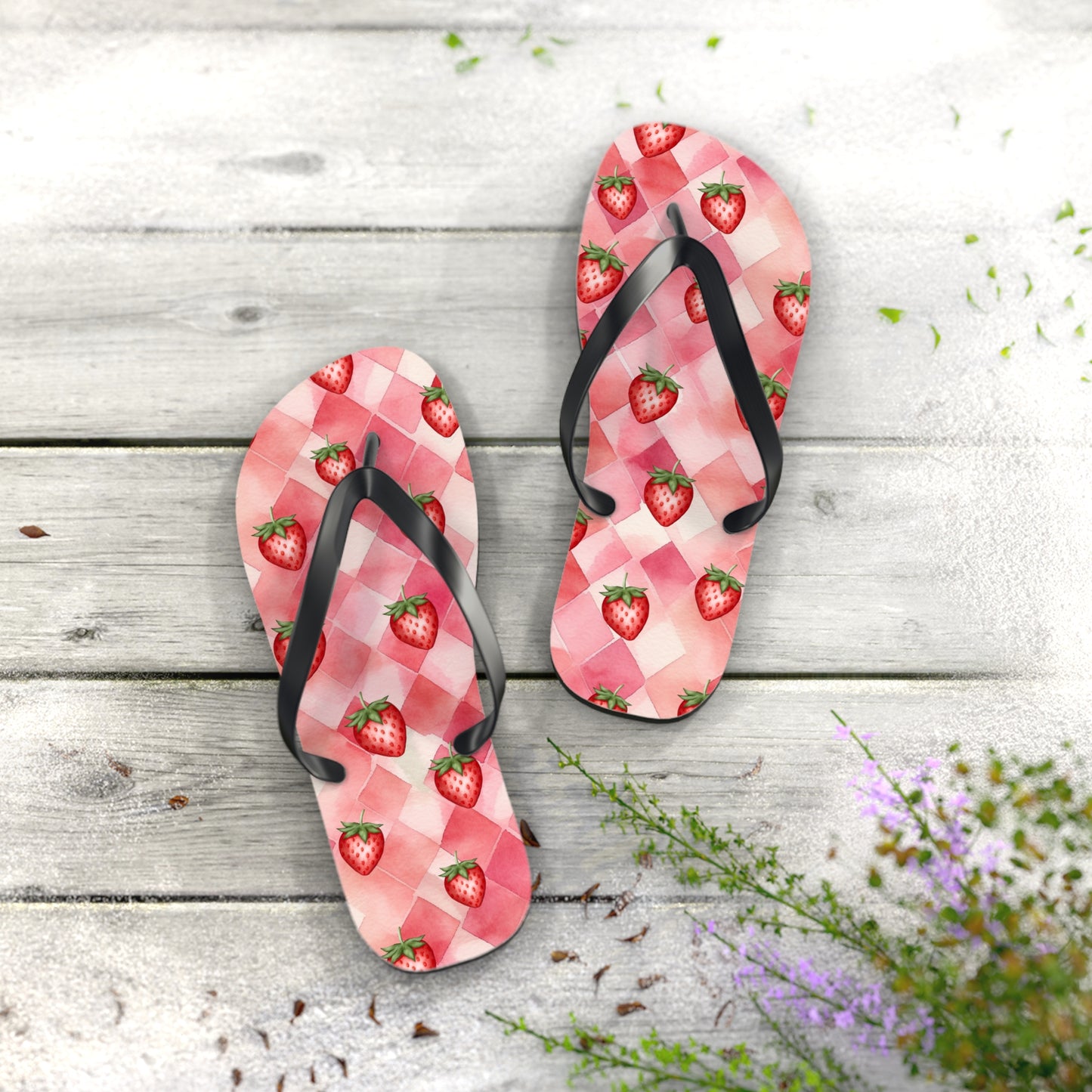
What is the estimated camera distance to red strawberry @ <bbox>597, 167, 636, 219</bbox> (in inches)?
28.5

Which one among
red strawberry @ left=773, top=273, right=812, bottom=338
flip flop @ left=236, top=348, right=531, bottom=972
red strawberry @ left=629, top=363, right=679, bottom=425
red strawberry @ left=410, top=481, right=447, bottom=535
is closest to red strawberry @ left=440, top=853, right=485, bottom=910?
flip flop @ left=236, top=348, right=531, bottom=972

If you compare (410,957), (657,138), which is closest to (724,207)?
(657,138)

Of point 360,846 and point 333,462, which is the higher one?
point 333,462

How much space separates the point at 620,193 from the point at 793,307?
178 mm

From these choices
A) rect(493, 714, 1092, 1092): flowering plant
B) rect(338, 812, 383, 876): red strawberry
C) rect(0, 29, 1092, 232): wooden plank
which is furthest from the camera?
rect(0, 29, 1092, 232): wooden plank

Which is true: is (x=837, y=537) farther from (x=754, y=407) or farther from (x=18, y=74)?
(x=18, y=74)

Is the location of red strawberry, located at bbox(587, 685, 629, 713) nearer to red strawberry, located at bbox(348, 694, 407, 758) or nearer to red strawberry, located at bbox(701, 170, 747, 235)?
red strawberry, located at bbox(348, 694, 407, 758)

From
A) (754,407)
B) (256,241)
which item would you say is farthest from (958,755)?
(256,241)

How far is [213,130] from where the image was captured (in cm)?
75

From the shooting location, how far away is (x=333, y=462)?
2.23 feet

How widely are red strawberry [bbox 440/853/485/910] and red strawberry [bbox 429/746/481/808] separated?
4 centimetres

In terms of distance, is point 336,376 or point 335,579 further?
point 336,376

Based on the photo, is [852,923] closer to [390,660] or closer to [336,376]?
[390,660]

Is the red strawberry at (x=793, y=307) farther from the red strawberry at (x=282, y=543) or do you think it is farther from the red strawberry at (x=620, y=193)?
the red strawberry at (x=282, y=543)
